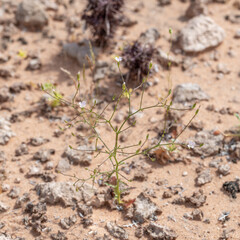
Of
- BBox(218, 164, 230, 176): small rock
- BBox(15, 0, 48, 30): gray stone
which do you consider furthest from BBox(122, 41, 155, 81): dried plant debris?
BBox(15, 0, 48, 30): gray stone

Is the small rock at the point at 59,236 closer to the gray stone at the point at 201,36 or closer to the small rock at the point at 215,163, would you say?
the small rock at the point at 215,163

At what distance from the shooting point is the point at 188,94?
463cm

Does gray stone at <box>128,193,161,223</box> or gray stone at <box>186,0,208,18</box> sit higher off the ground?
gray stone at <box>186,0,208,18</box>

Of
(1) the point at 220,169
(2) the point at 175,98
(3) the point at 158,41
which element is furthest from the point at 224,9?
(1) the point at 220,169

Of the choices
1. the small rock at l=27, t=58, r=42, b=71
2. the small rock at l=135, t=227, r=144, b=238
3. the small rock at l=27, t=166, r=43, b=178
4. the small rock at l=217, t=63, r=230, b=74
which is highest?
the small rock at l=217, t=63, r=230, b=74

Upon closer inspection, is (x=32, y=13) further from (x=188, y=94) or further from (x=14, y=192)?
(x=14, y=192)

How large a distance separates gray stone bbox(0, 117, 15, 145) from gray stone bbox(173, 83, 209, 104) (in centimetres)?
218

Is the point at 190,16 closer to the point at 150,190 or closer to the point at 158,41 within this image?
the point at 158,41

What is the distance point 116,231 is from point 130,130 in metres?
1.43

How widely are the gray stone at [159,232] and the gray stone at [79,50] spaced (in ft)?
9.23

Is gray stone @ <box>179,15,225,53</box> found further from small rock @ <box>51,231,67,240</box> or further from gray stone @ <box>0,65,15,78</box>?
small rock @ <box>51,231,67,240</box>

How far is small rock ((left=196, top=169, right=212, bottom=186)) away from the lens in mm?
3645

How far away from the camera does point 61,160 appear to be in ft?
13.0

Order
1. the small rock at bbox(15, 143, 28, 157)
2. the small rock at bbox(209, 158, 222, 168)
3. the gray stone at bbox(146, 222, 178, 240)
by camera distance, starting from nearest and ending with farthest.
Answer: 1. the gray stone at bbox(146, 222, 178, 240)
2. the small rock at bbox(209, 158, 222, 168)
3. the small rock at bbox(15, 143, 28, 157)
